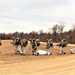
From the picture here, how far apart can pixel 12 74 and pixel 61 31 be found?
80149 mm

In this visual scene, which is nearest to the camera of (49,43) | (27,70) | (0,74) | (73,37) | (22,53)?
(0,74)

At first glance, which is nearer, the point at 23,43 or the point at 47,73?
the point at 47,73

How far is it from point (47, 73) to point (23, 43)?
14856 mm

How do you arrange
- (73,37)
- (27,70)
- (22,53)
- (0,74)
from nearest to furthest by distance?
(0,74) → (27,70) → (22,53) → (73,37)

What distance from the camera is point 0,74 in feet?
49.8

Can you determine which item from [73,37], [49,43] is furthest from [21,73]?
[73,37]

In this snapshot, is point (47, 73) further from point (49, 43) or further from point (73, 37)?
point (73, 37)

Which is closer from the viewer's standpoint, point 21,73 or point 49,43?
point 21,73

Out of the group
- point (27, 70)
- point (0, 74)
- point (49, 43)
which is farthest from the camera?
point (49, 43)

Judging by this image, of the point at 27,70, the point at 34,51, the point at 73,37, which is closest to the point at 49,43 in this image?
the point at 34,51

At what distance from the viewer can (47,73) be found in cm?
1577

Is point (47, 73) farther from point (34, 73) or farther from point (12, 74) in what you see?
point (12, 74)

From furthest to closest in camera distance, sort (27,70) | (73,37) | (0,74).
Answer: (73,37) → (27,70) → (0,74)

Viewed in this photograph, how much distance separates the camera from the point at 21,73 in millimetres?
15641
